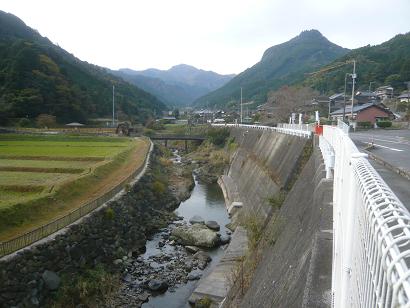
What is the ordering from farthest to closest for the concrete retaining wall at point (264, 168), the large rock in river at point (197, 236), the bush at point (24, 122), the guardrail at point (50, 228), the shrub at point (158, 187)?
the bush at point (24, 122)
the shrub at point (158, 187)
the large rock in river at point (197, 236)
the concrete retaining wall at point (264, 168)
the guardrail at point (50, 228)

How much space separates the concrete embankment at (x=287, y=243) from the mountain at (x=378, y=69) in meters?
60.4

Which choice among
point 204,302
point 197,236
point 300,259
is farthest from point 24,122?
point 300,259

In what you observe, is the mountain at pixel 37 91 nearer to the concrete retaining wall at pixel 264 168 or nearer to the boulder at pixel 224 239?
the concrete retaining wall at pixel 264 168

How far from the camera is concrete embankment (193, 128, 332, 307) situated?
6117 millimetres

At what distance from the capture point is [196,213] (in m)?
26.6

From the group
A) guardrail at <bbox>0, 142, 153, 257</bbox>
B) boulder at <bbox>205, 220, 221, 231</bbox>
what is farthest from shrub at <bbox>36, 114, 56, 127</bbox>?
boulder at <bbox>205, 220, 221, 231</bbox>

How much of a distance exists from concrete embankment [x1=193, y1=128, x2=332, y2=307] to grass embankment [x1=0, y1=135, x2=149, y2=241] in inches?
291

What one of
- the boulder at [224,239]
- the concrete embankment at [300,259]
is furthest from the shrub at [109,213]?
the concrete embankment at [300,259]

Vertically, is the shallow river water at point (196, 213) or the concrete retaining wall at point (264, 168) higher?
the concrete retaining wall at point (264, 168)

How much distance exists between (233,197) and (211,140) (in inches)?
1111

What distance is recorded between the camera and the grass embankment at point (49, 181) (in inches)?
568

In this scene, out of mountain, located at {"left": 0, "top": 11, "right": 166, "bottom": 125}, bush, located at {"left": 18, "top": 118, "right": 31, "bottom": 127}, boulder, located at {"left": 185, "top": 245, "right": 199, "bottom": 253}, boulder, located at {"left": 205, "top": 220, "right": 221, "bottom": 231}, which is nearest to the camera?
boulder, located at {"left": 185, "top": 245, "right": 199, "bottom": 253}

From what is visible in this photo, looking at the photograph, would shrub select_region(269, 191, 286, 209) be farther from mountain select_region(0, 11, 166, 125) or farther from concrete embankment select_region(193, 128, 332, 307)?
mountain select_region(0, 11, 166, 125)

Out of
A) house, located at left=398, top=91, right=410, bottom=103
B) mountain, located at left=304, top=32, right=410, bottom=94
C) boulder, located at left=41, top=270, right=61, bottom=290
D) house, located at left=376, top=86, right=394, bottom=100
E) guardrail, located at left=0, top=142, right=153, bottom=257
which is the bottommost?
boulder, located at left=41, top=270, right=61, bottom=290
